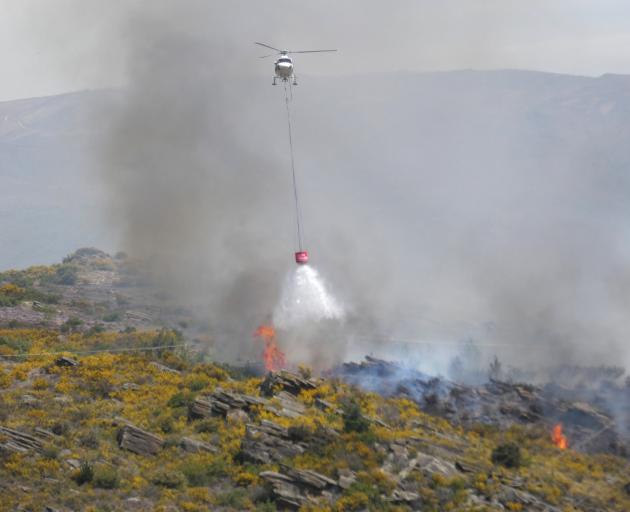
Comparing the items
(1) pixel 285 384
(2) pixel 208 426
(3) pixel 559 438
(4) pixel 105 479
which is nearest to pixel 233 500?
(4) pixel 105 479

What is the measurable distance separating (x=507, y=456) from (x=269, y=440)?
420 inches

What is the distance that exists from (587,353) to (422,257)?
74.6 meters

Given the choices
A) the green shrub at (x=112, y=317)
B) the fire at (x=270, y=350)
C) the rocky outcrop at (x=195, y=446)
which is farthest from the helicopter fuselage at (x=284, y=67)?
the rocky outcrop at (x=195, y=446)

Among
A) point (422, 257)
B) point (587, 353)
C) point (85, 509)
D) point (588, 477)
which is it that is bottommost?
point (85, 509)

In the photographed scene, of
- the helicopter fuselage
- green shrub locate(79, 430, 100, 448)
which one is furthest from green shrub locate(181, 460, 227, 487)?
the helicopter fuselage

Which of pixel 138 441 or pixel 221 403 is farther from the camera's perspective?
pixel 221 403

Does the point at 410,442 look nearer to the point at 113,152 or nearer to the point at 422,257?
the point at 113,152

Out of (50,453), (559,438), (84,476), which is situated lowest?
(84,476)

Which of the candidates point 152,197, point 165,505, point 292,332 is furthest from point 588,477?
point 152,197

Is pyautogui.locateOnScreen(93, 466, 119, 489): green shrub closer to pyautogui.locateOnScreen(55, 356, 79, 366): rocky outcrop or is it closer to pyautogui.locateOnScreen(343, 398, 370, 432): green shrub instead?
pyautogui.locateOnScreen(343, 398, 370, 432): green shrub

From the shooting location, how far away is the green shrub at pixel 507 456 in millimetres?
33406

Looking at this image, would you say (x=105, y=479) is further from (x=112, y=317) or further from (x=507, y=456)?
(x=112, y=317)

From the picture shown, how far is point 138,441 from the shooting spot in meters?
31.7

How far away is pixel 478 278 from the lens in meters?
110
